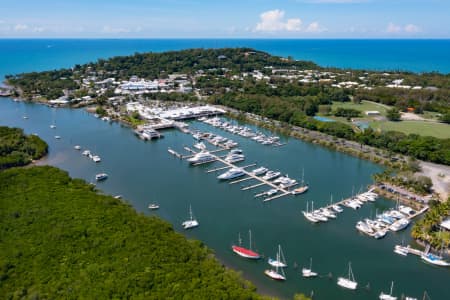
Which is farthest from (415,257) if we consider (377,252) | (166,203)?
(166,203)

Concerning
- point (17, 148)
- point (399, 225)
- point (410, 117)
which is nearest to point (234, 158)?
point (399, 225)

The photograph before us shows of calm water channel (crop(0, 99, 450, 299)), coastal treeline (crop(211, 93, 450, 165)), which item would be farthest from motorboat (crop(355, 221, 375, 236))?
coastal treeline (crop(211, 93, 450, 165))

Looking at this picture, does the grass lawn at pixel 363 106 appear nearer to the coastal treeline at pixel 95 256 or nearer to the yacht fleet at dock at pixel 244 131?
the yacht fleet at dock at pixel 244 131

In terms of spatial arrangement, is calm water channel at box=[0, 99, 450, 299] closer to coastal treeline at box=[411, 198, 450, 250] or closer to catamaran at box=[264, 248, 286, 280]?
catamaran at box=[264, 248, 286, 280]

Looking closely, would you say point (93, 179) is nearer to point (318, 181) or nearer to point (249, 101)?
point (318, 181)

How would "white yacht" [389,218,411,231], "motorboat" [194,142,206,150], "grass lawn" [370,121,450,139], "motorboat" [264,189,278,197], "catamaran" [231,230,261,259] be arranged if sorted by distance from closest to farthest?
"catamaran" [231,230,261,259] < "white yacht" [389,218,411,231] < "motorboat" [264,189,278,197] < "motorboat" [194,142,206,150] < "grass lawn" [370,121,450,139]

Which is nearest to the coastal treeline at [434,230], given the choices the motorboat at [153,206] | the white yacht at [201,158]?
the motorboat at [153,206]
